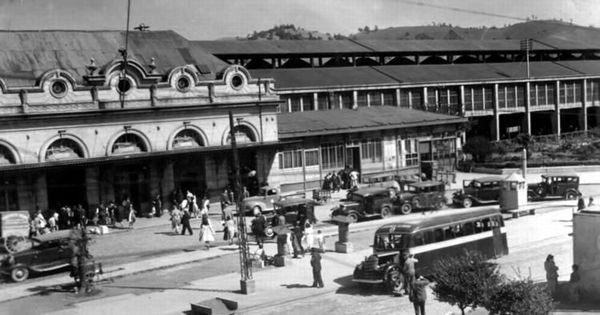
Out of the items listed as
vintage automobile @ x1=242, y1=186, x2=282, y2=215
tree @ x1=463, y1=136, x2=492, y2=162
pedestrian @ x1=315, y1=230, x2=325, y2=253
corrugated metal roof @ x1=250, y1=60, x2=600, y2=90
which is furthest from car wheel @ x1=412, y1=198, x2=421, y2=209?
corrugated metal roof @ x1=250, y1=60, x2=600, y2=90


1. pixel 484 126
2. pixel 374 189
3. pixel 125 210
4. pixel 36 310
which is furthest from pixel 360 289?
pixel 484 126

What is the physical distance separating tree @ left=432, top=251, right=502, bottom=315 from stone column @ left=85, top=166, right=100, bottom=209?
26.7 meters

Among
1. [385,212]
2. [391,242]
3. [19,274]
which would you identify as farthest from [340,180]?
[19,274]

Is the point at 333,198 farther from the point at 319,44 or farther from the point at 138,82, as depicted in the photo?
the point at 319,44

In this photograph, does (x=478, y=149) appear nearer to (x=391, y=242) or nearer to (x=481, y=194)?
(x=481, y=194)

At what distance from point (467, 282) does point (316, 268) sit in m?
7.70

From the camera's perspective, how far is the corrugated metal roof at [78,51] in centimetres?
4147

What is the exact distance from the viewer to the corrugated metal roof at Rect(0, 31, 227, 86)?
41.5 meters

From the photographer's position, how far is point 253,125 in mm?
45812

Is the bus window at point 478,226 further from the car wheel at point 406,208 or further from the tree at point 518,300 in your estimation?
the car wheel at point 406,208

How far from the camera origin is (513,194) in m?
36.3

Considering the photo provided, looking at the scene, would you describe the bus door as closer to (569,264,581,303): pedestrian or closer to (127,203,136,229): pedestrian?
(569,264,581,303): pedestrian

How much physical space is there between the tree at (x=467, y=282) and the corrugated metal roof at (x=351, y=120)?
30.5 m

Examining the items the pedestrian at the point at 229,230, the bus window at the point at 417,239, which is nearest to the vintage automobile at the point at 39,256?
the pedestrian at the point at 229,230
